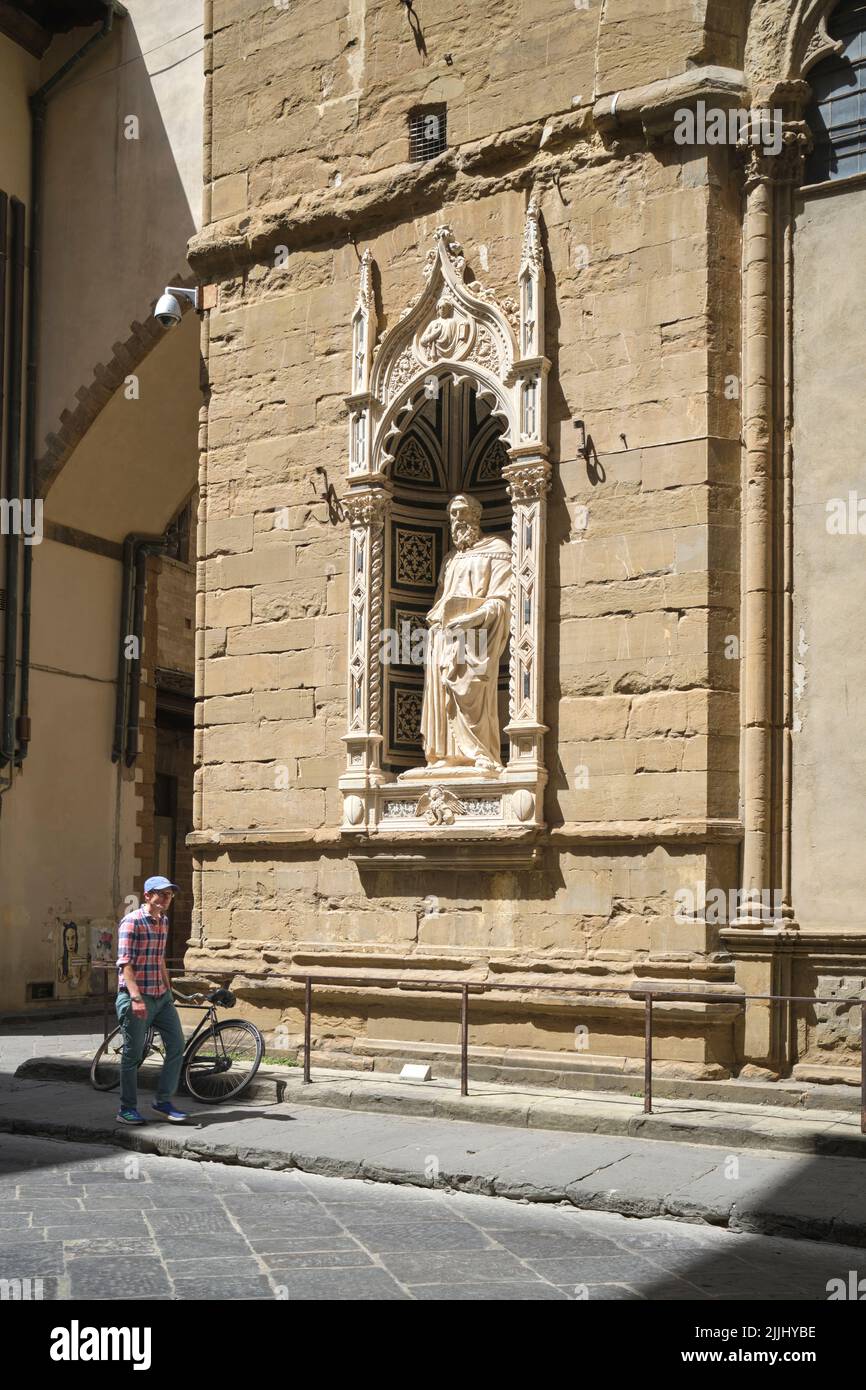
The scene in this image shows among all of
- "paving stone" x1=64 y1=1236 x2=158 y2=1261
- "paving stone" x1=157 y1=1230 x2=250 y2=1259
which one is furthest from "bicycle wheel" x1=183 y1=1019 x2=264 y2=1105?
"paving stone" x1=64 y1=1236 x2=158 y2=1261

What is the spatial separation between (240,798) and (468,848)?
8.12 feet

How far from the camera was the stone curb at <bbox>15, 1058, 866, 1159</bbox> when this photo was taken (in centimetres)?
905

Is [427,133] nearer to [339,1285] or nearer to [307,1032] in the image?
[307,1032]

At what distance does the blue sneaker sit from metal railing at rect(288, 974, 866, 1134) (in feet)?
4.22

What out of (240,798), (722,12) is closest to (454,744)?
(240,798)

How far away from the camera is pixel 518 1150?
A: 9.16 m

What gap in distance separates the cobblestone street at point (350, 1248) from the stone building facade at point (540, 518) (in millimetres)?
3011

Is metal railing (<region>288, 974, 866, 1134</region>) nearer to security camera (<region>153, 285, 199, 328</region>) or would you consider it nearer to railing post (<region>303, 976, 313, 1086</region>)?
railing post (<region>303, 976, 313, 1086</region>)

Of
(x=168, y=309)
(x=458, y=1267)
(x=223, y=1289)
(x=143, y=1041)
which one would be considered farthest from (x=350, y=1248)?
(x=168, y=309)

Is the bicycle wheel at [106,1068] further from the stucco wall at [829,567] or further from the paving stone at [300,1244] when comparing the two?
the stucco wall at [829,567]

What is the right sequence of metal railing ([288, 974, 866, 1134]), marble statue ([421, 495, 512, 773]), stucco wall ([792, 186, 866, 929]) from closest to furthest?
1. metal railing ([288, 974, 866, 1134])
2. stucco wall ([792, 186, 866, 929])
3. marble statue ([421, 495, 512, 773])

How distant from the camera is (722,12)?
449 inches

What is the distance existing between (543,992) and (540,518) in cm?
350
